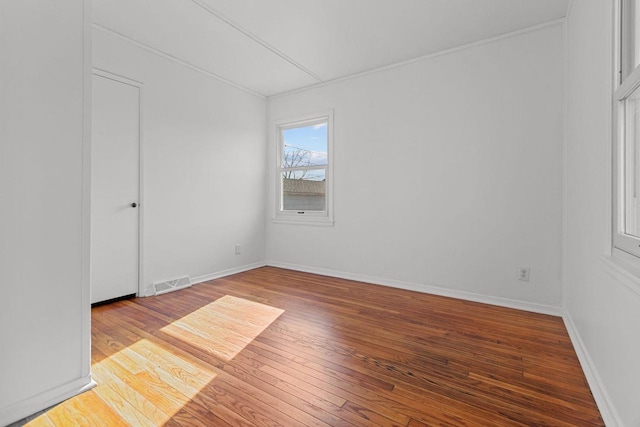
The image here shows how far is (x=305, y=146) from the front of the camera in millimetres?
4418

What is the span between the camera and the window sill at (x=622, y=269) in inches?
43.7

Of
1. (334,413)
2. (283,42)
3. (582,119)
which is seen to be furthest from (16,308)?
(582,119)

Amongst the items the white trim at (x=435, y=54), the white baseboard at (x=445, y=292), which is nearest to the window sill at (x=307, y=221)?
the white baseboard at (x=445, y=292)

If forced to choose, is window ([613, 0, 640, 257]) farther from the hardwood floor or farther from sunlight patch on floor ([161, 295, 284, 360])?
sunlight patch on floor ([161, 295, 284, 360])

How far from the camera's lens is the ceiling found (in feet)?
8.15

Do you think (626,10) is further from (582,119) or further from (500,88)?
(500,88)

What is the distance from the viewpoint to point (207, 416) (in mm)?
1395

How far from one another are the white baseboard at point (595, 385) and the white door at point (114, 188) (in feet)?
12.0

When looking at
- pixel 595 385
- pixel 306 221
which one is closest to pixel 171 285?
pixel 306 221

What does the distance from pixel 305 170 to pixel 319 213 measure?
678mm

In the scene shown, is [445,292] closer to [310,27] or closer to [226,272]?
[226,272]

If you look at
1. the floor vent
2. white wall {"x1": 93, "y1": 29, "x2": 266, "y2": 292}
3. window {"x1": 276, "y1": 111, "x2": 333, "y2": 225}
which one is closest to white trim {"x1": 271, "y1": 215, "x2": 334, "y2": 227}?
window {"x1": 276, "y1": 111, "x2": 333, "y2": 225}

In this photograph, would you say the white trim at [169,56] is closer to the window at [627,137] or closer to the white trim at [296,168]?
the white trim at [296,168]

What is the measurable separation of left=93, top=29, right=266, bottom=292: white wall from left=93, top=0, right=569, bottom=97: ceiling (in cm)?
26
